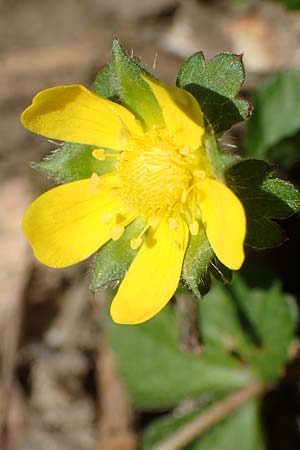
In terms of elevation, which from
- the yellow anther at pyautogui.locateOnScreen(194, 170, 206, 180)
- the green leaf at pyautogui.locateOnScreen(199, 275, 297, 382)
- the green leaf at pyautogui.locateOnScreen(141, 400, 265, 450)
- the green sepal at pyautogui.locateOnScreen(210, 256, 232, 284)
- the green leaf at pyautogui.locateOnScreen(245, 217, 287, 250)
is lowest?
the green leaf at pyautogui.locateOnScreen(141, 400, 265, 450)

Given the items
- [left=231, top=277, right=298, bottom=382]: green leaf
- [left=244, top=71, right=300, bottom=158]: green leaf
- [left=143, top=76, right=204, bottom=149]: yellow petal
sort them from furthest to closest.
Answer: [left=244, top=71, right=300, bottom=158]: green leaf → [left=231, top=277, right=298, bottom=382]: green leaf → [left=143, top=76, right=204, bottom=149]: yellow petal

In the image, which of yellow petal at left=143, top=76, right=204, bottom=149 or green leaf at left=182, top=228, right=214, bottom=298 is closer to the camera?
yellow petal at left=143, top=76, right=204, bottom=149

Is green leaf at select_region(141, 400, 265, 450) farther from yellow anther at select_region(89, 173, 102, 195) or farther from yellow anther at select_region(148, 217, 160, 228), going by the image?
yellow anther at select_region(89, 173, 102, 195)

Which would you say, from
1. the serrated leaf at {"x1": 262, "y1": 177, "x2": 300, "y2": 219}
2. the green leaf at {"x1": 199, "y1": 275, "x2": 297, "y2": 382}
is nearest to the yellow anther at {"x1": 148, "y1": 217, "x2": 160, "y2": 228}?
the serrated leaf at {"x1": 262, "y1": 177, "x2": 300, "y2": 219}

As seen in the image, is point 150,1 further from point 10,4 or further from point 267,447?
point 267,447

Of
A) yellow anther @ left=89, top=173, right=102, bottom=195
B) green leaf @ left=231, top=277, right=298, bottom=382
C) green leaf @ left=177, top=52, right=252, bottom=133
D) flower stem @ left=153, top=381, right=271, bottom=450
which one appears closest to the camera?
green leaf @ left=177, top=52, right=252, bottom=133

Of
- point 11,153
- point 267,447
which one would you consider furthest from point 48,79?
point 267,447

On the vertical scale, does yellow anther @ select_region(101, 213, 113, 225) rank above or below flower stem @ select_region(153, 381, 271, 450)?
above
